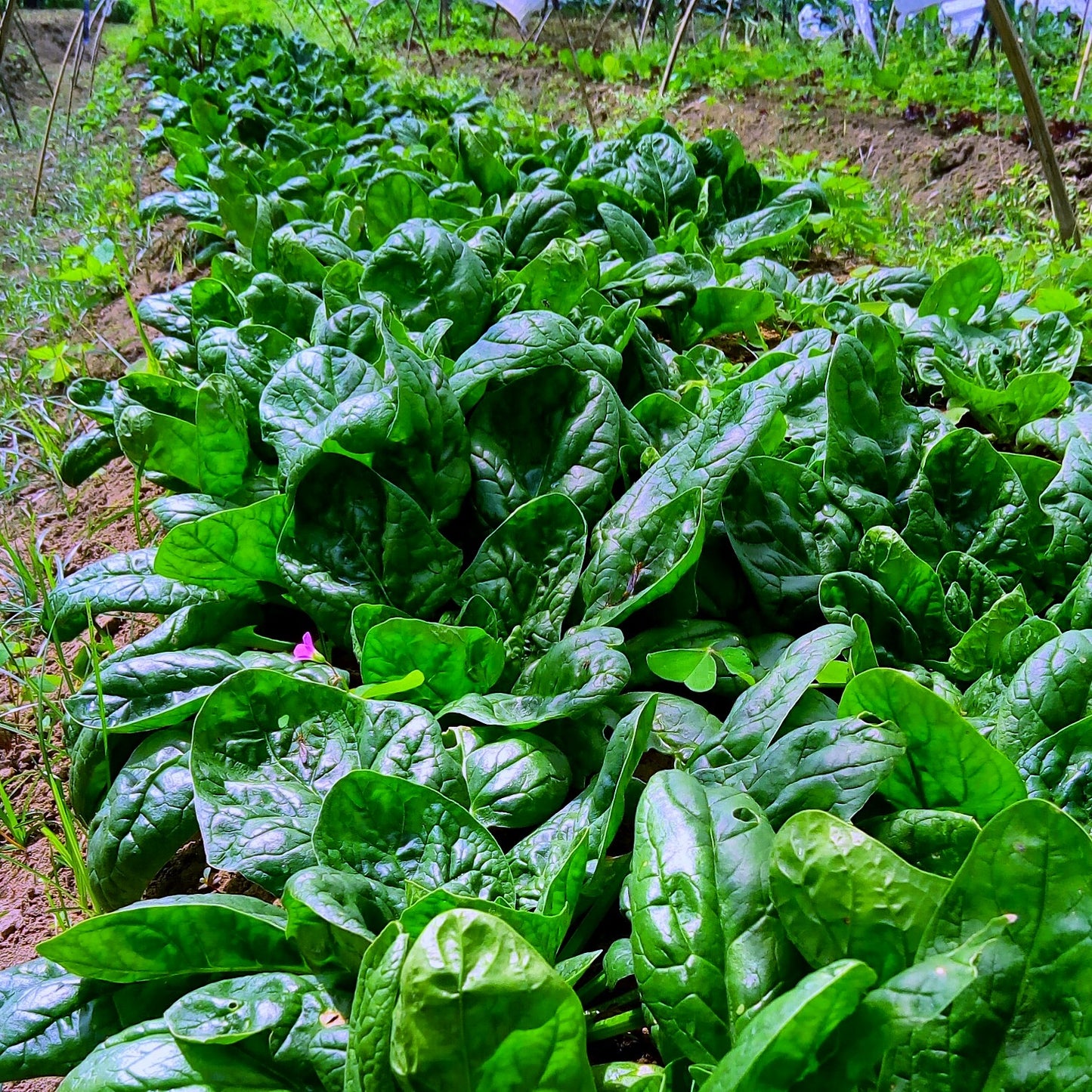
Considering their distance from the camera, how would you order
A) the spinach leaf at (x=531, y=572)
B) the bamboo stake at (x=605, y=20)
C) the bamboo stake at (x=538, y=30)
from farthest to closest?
the bamboo stake at (x=538, y=30)
the bamboo stake at (x=605, y=20)
the spinach leaf at (x=531, y=572)

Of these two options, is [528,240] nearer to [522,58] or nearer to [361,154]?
[361,154]

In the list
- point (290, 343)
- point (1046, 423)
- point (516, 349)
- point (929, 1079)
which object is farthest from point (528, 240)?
point (929, 1079)

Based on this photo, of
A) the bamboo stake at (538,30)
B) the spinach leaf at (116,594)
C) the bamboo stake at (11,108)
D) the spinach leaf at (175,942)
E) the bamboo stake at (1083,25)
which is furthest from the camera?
the bamboo stake at (538,30)

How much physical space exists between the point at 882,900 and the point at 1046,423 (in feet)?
4.35

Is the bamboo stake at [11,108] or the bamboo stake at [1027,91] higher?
the bamboo stake at [11,108]

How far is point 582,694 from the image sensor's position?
1261 mm

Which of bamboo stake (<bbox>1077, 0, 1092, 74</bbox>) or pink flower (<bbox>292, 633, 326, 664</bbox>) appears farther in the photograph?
bamboo stake (<bbox>1077, 0, 1092, 74</bbox>)

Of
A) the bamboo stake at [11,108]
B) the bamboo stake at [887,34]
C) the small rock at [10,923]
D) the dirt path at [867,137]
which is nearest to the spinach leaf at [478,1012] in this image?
the small rock at [10,923]

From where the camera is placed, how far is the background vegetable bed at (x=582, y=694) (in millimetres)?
874

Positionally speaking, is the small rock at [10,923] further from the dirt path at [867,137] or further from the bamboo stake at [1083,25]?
the bamboo stake at [1083,25]

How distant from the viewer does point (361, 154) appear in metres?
3.79

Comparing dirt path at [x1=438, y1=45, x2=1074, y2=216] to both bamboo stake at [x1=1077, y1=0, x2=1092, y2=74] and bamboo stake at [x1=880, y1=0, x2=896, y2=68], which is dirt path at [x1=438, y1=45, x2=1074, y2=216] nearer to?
bamboo stake at [x1=880, y1=0, x2=896, y2=68]

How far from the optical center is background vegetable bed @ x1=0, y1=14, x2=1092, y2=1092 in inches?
34.4

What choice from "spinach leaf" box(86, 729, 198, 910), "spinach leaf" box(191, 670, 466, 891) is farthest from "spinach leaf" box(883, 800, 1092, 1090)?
"spinach leaf" box(86, 729, 198, 910)
